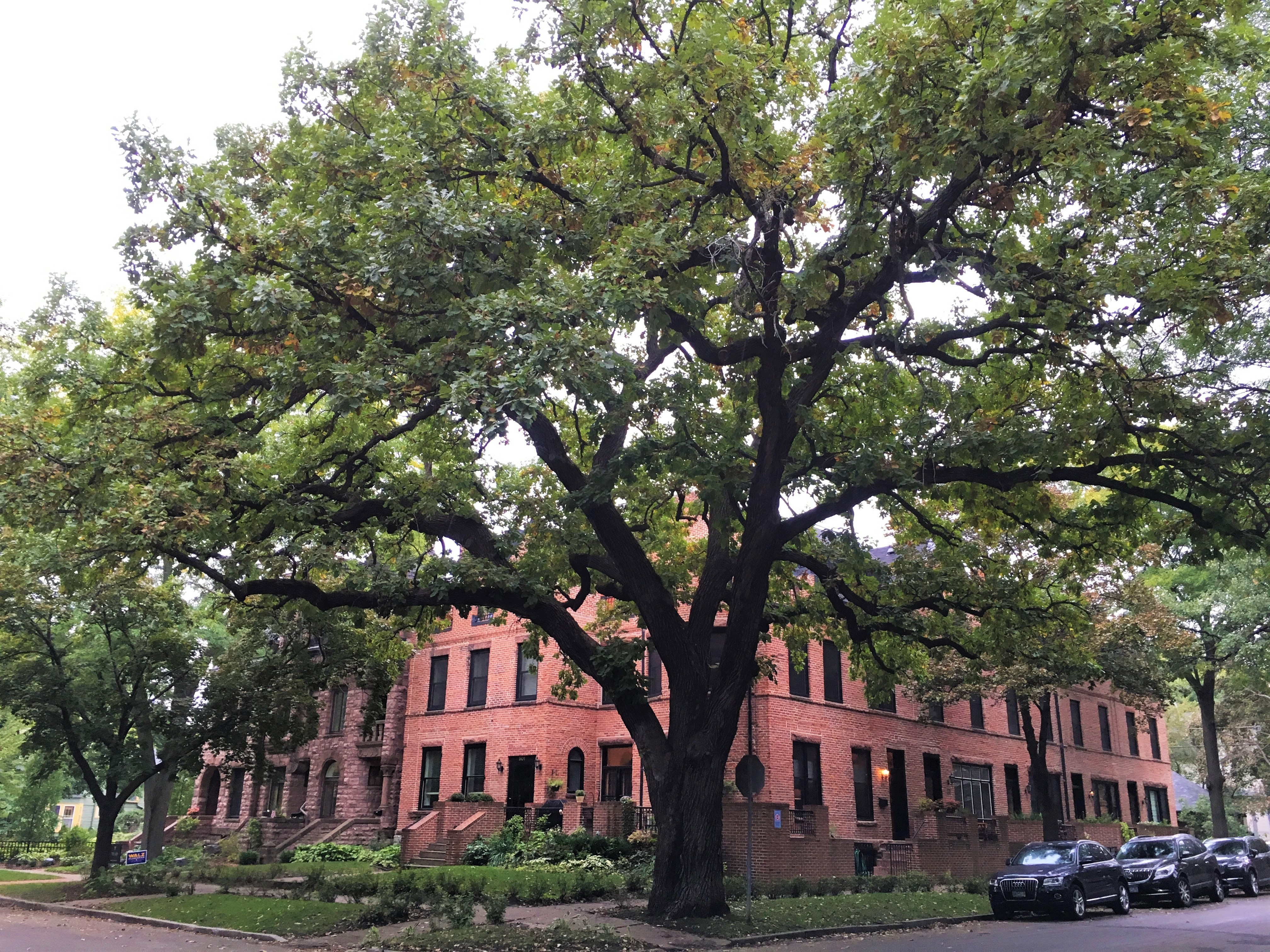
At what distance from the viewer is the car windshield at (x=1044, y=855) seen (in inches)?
748

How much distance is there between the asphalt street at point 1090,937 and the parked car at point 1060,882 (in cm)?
29

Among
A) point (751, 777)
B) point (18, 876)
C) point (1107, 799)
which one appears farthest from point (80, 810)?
point (751, 777)

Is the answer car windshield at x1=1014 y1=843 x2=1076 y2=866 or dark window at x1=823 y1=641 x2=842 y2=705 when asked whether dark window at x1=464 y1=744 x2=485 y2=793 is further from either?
car windshield at x1=1014 y1=843 x2=1076 y2=866

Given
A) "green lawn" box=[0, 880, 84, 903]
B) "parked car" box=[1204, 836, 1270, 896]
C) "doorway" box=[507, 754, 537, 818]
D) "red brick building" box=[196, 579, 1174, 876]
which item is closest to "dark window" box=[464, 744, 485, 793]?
"red brick building" box=[196, 579, 1174, 876]

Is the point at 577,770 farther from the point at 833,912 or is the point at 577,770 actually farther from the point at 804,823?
the point at 833,912

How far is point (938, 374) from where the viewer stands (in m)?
15.1

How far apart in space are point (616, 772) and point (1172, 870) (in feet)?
48.0

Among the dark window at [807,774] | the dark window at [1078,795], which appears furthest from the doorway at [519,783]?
the dark window at [1078,795]

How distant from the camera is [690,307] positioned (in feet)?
37.5

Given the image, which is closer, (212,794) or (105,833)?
(105,833)

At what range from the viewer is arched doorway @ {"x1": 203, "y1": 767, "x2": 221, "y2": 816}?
4194cm

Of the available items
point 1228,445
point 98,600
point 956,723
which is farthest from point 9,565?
point 956,723

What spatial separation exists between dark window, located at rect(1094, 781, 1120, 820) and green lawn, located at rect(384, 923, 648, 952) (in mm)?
33444

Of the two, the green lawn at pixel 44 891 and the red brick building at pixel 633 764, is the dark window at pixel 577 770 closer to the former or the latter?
the red brick building at pixel 633 764
